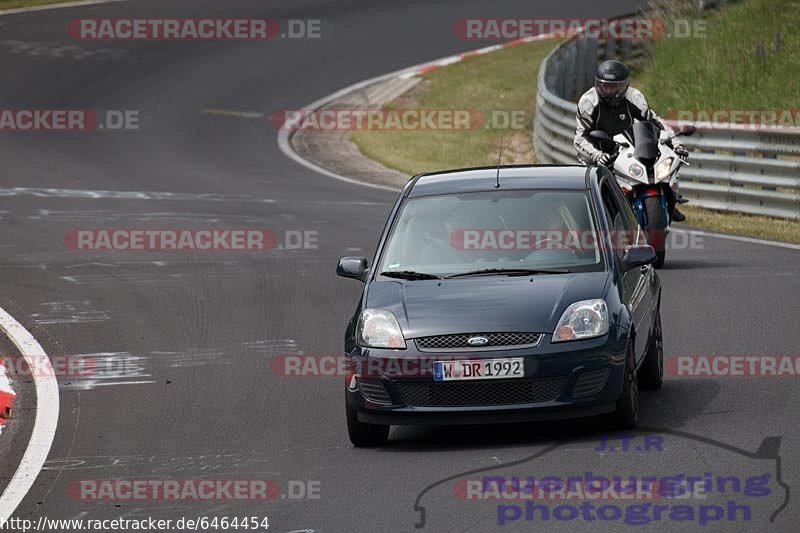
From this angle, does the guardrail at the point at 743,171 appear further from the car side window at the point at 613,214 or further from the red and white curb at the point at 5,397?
the red and white curb at the point at 5,397

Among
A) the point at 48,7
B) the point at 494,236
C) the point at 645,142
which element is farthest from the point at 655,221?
the point at 48,7

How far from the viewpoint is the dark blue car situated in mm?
8594

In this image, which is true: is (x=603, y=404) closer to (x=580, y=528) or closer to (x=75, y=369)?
(x=580, y=528)

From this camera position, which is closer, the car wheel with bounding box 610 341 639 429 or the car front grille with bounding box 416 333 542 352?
the car front grille with bounding box 416 333 542 352

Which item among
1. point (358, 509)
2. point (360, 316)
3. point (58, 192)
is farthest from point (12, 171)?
point (358, 509)

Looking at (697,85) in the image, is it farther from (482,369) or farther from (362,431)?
(482,369)

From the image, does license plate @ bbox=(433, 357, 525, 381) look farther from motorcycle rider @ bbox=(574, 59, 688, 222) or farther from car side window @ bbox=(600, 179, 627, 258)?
motorcycle rider @ bbox=(574, 59, 688, 222)

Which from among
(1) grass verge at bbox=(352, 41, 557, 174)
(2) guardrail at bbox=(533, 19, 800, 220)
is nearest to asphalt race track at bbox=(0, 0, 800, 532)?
(2) guardrail at bbox=(533, 19, 800, 220)

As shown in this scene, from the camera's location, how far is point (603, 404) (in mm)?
8656

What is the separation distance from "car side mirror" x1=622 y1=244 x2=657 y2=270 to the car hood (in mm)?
302

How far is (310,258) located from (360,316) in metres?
7.28

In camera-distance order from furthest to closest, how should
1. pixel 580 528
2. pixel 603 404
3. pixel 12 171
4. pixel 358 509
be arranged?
pixel 12 171 → pixel 603 404 → pixel 358 509 → pixel 580 528

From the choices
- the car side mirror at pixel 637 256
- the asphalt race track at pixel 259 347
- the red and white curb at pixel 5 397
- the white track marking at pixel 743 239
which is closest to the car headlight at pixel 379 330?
the asphalt race track at pixel 259 347

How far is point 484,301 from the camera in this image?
8.90 m
